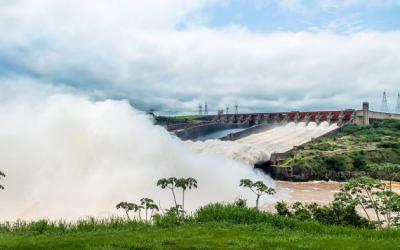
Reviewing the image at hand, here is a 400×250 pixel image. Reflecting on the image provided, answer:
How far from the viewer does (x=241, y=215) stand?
14.0m

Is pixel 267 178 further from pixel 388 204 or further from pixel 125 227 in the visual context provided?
pixel 125 227

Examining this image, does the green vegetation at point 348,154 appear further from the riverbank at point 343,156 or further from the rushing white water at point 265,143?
the rushing white water at point 265,143

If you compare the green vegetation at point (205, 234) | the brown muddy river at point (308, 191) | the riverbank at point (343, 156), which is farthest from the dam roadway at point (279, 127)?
the green vegetation at point (205, 234)

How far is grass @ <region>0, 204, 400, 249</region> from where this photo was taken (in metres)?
10.5

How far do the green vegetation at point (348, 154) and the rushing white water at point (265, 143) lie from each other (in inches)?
167

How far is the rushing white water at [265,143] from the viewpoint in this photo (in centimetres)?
7044

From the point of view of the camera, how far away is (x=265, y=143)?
3713 inches

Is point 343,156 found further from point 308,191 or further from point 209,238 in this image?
point 209,238

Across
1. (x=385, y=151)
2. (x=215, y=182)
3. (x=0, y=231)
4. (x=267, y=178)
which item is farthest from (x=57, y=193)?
(x=385, y=151)

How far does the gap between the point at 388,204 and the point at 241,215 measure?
552 centimetres

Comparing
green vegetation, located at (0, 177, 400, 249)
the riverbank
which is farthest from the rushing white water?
green vegetation, located at (0, 177, 400, 249)

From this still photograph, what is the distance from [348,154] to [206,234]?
73.9 metres

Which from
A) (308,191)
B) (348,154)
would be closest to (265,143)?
(348,154)

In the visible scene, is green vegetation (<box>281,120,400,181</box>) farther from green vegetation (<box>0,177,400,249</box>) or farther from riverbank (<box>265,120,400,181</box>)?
green vegetation (<box>0,177,400,249</box>)
